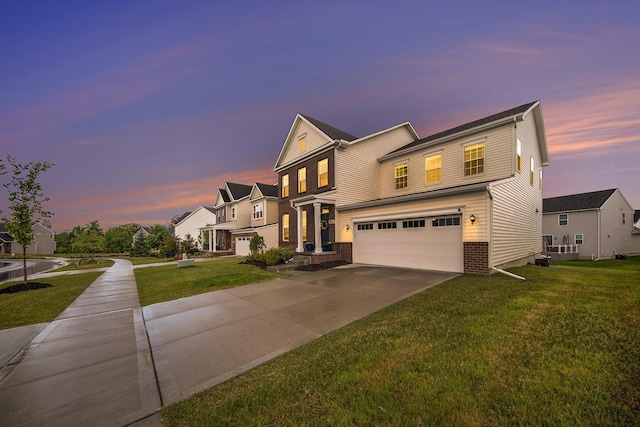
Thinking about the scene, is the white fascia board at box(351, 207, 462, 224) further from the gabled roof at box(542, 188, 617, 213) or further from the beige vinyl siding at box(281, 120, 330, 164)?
the gabled roof at box(542, 188, 617, 213)

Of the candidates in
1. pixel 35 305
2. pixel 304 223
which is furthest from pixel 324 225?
pixel 35 305

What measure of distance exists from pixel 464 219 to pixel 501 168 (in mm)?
4155

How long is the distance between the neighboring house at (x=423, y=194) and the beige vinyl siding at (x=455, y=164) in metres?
0.05

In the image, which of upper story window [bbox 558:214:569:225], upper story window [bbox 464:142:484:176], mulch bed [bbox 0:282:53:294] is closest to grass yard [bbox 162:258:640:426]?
upper story window [bbox 464:142:484:176]

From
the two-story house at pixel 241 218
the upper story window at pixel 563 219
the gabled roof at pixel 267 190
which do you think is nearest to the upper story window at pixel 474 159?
the two-story house at pixel 241 218

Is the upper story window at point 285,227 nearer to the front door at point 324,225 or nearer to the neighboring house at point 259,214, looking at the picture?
the front door at point 324,225

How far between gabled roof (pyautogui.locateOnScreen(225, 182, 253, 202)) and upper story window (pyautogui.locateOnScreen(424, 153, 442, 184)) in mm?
24406

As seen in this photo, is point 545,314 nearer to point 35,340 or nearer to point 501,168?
point 501,168

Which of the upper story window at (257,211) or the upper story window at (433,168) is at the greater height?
the upper story window at (433,168)

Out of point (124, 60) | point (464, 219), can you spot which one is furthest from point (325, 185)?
point (124, 60)

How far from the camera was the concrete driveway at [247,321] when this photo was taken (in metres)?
3.55

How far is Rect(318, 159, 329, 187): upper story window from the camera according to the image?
16.1 m

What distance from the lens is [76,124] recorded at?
2242 cm

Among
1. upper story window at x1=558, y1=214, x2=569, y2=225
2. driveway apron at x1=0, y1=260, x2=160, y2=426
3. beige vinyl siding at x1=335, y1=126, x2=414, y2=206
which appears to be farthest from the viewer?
upper story window at x1=558, y1=214, x2=569, y2=225
